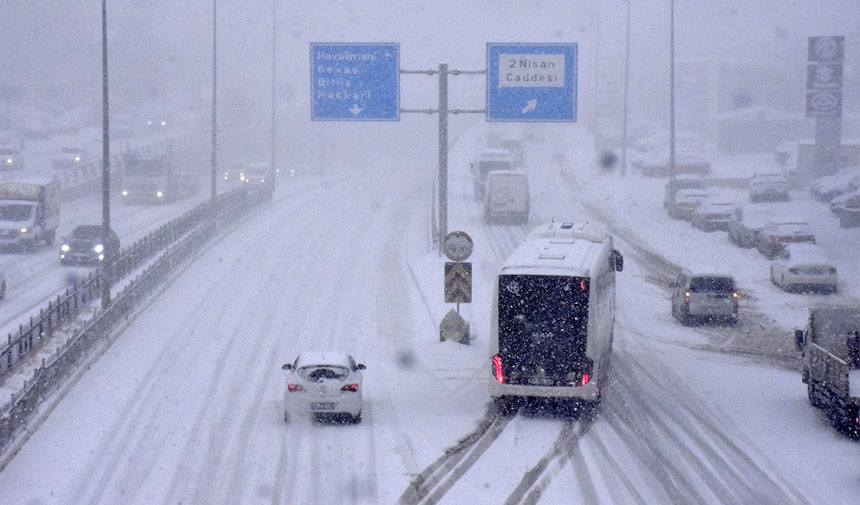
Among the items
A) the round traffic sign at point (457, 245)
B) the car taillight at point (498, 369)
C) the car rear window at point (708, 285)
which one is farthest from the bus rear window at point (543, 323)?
the car rear window at point (708, 285)

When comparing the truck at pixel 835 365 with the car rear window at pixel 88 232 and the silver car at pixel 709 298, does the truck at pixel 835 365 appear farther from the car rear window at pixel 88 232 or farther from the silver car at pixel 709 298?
the car rear window at pixel 88 232

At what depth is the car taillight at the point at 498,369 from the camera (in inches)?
724

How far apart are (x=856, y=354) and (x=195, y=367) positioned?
14005 mm

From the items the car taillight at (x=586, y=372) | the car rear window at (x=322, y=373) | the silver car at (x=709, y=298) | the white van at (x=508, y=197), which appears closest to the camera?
the car rear window at (x=322, y=373)

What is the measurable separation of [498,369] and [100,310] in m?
11.6

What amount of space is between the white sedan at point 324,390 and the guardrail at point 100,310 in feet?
15.1

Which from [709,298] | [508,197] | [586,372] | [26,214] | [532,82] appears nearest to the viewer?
[586,372]

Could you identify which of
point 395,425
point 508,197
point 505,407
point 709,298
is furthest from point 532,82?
point 508,197

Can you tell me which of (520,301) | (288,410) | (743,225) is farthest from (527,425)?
(743,225)

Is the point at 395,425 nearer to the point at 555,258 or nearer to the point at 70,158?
the point at 555,258

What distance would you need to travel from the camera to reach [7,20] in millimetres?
141250

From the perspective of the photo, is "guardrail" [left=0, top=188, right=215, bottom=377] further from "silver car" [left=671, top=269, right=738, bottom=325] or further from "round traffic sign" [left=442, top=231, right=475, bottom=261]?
"silver car" [left=671, top=269, right=738, bottom=325]

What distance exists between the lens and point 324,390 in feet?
57.8

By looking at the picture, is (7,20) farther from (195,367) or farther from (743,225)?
(195,367)
